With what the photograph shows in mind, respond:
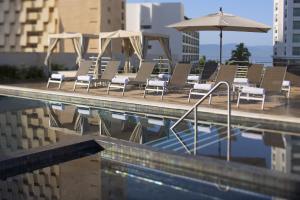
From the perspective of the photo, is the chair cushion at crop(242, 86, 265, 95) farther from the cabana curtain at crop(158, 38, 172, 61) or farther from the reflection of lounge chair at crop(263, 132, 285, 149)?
the cabana curtain at crop(158, 38, 172, 61)

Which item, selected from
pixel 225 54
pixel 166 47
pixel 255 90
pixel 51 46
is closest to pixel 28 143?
pixel 255 90

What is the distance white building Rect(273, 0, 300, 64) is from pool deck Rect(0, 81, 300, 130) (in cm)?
6327

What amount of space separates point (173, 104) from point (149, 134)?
2.23 m

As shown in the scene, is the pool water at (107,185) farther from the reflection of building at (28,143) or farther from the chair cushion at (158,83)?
the chair cushion at (158,83)

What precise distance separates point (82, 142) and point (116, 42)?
32.0 metres

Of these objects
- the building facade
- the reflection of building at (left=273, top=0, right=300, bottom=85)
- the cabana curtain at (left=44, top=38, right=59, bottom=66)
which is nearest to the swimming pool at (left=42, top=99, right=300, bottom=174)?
the cabana curtain at (left=44, top=38, right=59, bottom=66)

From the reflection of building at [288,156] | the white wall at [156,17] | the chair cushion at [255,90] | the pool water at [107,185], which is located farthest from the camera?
the white wall at [156,17]

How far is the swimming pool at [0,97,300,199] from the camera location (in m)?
5.44

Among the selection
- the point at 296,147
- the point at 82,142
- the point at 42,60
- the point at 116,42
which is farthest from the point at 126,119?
the point at 116,42

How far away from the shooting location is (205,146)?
5.96 meters

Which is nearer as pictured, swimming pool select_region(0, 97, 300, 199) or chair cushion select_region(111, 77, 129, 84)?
swimming pool select_region(0, 97, 300, 199)

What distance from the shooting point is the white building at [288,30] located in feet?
235

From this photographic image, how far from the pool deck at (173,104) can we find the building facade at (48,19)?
27.1 m

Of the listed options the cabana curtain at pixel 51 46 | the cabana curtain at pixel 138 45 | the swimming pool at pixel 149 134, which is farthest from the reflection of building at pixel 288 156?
the cabana curtain at pixel 51 46
